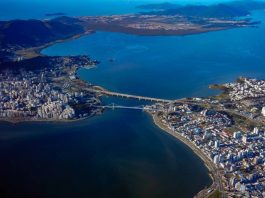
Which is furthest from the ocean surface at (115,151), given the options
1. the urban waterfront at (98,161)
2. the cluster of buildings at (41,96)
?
the cluster of buildings at (41,96)

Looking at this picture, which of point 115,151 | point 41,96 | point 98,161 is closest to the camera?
point 98,161

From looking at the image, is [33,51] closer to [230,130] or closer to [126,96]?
[126,96]

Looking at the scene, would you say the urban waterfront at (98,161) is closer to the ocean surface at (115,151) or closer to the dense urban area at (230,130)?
the ocean surface at (115,151)

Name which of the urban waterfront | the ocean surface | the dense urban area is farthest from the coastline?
the dense urban area

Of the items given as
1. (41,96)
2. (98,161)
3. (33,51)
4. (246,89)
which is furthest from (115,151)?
(33,51)

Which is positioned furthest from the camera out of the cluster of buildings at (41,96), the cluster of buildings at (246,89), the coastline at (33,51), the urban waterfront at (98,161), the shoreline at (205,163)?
the coastline at (33,51)

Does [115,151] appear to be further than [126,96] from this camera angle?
No
